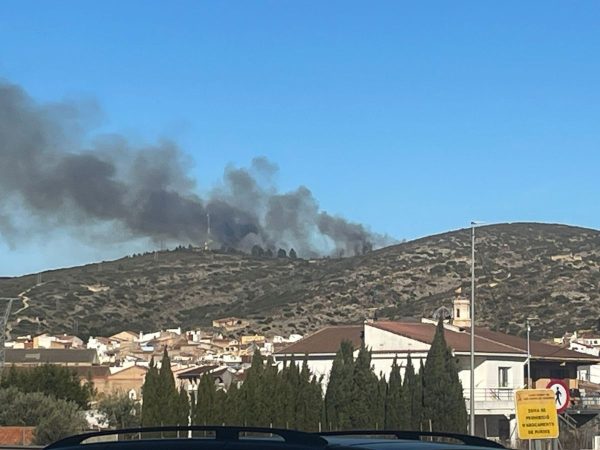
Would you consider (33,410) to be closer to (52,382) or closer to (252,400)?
(52,382)

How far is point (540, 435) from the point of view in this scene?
20.7 meters

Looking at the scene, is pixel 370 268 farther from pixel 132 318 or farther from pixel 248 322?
pixel 132 318

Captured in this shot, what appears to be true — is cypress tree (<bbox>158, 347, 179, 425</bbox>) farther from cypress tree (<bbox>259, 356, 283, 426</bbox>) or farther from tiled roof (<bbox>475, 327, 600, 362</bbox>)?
tiled roof (<bbox>475, 327, 600, 362</bbox>)

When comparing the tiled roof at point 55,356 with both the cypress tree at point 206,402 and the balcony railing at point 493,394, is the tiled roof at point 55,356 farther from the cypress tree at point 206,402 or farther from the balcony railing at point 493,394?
the balcony railing at point 493,394

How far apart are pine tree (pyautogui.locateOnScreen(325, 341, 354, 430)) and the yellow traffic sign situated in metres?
40.7

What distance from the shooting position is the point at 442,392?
59656 mm

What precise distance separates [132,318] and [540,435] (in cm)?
16994

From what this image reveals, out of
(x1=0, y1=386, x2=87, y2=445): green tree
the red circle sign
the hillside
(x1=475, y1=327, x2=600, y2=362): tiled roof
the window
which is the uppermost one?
the hillside

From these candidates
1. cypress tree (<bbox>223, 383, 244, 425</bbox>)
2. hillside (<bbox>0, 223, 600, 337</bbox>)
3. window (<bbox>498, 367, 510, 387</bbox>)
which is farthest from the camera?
hillside (<bbox>0, 223, 600, 337</bbox>)

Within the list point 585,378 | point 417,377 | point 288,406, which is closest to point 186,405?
point 288,406

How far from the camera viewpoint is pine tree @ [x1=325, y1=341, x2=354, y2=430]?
61531 millimetres

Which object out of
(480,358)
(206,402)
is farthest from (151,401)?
(480,358)

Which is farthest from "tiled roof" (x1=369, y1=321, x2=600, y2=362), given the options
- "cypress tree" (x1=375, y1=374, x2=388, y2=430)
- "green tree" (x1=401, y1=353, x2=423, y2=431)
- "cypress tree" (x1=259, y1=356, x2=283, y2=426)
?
"cypress tree" (x1=259, y1=356, x2=283, y2=426)

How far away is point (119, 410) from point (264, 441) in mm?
71746
